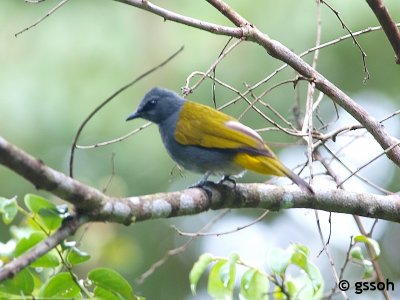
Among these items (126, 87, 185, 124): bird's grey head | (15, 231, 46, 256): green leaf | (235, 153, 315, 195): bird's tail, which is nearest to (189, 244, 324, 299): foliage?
(235, 153, 315, 195): bird's tail

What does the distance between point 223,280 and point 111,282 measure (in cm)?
62

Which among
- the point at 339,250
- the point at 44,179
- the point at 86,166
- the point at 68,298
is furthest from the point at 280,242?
the point at 44,179

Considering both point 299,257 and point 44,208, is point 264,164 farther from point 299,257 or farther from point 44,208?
point 44,208

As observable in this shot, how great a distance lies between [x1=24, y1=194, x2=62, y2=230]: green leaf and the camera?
2.50 metres

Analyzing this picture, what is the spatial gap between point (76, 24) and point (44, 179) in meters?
4.95

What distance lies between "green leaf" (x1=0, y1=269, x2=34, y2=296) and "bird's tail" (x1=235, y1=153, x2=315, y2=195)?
1254mm

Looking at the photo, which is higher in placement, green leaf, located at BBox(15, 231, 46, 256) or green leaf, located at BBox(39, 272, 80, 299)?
green leaf, located at BBox(15, 231, 46, 256)

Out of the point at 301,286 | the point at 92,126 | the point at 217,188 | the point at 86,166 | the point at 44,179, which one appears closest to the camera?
the point at 44,179

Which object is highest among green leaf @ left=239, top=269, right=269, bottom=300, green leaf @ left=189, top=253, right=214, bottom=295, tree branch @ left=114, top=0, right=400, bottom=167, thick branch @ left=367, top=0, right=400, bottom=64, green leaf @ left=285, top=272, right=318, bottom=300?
thick branch @ left=367, top=0, right=400, bottom=64

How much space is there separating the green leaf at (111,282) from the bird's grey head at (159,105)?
1.74 metres

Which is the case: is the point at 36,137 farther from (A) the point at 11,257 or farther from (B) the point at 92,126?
(A) the point at 11,257

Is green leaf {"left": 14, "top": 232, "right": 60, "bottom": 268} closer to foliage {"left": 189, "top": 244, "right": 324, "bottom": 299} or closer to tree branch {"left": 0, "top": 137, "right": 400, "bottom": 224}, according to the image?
tree branch {"left": 0, "top": 137, "right": 400, "bottom": 224}

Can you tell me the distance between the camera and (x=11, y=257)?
273 cm

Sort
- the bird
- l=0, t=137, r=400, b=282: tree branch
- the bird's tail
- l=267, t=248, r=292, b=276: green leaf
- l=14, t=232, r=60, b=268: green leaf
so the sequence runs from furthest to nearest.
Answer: the bird
the bird's tail
l=267, t=248, r=292, b=276: green leaf
l=14, t=232, r=60, b=268: green leaf
l=0, t=137, r=400, b=282: tree branch
